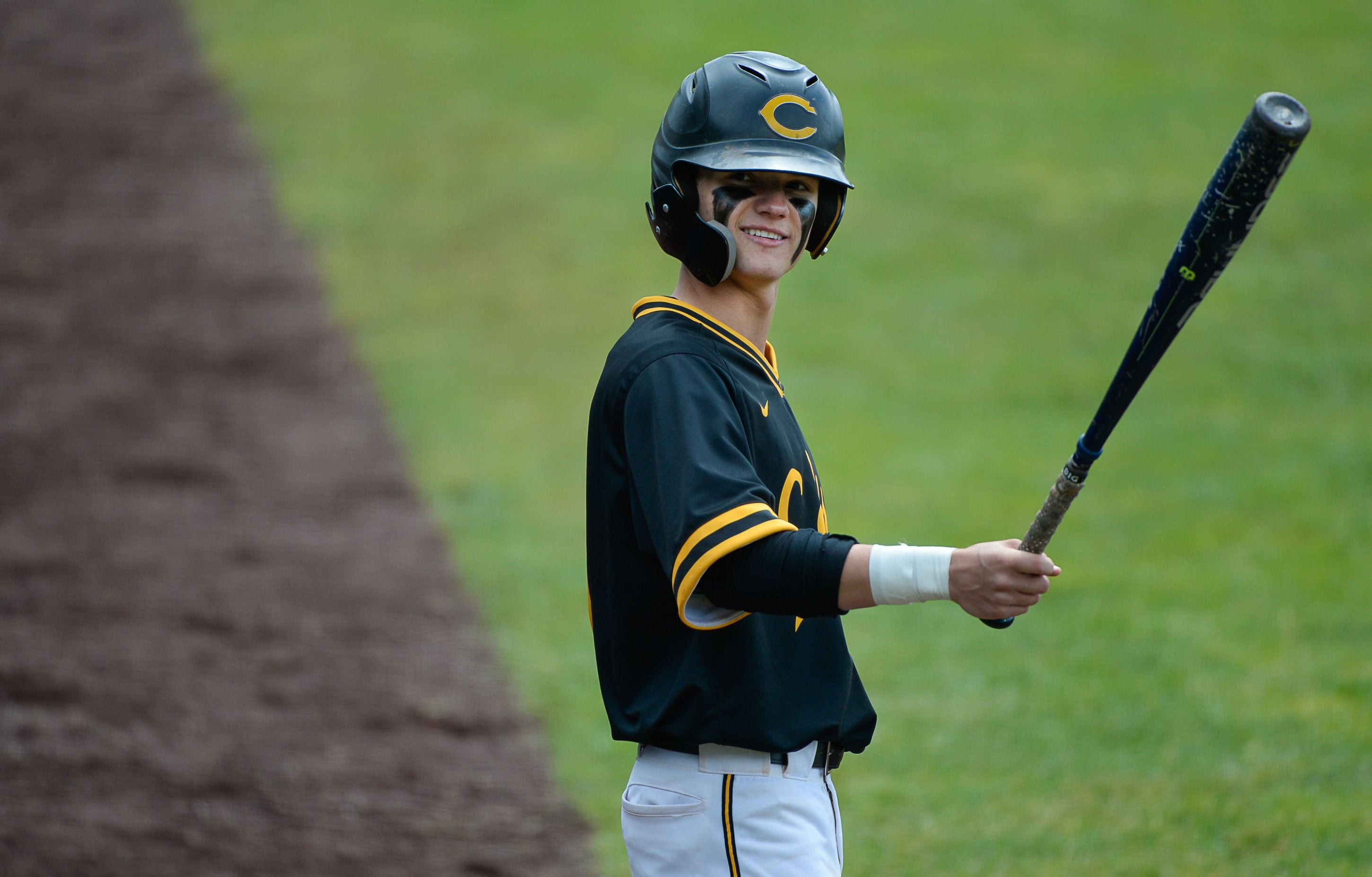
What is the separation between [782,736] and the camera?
2449mm

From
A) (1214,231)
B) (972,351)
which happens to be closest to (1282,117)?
(1214,231)

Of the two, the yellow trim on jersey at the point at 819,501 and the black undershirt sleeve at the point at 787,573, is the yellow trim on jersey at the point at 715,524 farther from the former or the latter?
the yellow trim on jersey at the point at 819,501

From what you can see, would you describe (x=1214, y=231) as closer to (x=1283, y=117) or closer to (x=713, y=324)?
(x=1283, y=117)

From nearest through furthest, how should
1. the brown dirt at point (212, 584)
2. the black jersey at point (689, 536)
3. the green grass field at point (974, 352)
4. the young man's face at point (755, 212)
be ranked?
the black jersey at point (689, 536), the young man's face at point (755, 212), the brown dirt at point (212, 584), the green grass field at point (974, 352)

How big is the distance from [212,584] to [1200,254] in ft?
20.1

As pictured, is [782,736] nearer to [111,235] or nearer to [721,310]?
[721,310]

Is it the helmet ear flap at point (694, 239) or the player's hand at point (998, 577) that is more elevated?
the helmet ear flap at point (694, 239)

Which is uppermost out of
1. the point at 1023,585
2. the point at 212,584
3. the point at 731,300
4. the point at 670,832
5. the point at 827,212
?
the point at 212,584

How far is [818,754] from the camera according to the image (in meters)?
2.59

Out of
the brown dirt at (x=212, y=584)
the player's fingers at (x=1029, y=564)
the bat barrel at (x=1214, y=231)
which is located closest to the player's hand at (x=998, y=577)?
the player's fingers at (x=1029, y=564)

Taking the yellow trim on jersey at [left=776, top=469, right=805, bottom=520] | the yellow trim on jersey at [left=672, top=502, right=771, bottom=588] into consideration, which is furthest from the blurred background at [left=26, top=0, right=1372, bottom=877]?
the yellow trim on jersey at [left=672, top=502, right=771, bottom=588]

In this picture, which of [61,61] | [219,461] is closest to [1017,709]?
[219,461]

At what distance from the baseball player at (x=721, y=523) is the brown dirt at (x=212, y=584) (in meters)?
2.42

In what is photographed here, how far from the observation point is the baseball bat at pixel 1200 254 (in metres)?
2.07
